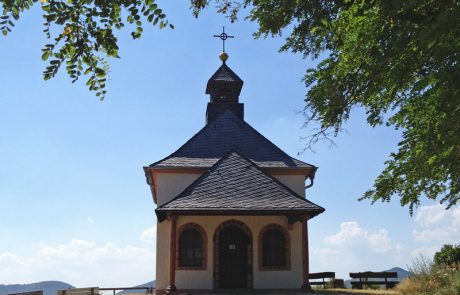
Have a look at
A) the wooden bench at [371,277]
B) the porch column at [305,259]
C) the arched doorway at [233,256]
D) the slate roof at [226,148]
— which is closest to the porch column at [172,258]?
the arched doorway at [233,256]

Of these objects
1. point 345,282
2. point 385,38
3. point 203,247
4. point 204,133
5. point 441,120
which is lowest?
point 345,282

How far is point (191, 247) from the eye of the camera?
18.7 meters

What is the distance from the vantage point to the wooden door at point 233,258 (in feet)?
61.1

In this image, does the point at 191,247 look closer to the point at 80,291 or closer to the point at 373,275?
the point at 80,291

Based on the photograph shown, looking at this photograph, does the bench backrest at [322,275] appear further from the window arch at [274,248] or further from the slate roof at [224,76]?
the slate roof at [224,76]

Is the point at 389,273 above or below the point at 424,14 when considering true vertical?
below

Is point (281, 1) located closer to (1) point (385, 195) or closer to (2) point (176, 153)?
(1) point (385, 195)

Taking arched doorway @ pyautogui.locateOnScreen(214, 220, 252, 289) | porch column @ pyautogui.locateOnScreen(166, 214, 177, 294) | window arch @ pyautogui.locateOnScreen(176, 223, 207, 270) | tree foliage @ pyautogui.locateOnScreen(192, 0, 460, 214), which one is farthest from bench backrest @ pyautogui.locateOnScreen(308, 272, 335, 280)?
tree foliage @ pyautogui.locateOnScreen(192, 0, 460, 214)

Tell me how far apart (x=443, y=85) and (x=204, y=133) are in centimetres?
1716

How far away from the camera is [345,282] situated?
23.6 m

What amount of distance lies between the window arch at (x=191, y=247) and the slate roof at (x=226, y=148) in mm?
2938

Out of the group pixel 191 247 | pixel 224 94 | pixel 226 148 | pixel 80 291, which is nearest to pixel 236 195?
pixel 191 247

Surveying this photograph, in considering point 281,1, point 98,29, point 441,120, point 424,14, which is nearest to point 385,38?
point 424,14

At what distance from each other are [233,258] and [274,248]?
153cm
